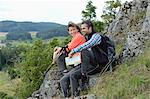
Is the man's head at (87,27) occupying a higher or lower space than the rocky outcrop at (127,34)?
higher

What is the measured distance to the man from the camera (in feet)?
30.1

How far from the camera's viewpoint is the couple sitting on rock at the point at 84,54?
30.2 ft

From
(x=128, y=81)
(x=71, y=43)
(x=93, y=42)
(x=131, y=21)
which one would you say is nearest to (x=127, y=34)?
(x=131, y=21)

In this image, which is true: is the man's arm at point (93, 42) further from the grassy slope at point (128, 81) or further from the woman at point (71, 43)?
the grassy slope at point (128, 81)

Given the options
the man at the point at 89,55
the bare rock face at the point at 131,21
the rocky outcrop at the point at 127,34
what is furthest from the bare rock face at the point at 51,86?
the bare rock face at the point at 131,21

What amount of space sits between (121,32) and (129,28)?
1.01 feet

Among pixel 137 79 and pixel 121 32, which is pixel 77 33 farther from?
pixel 121 32

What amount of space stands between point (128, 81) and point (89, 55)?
1.44m

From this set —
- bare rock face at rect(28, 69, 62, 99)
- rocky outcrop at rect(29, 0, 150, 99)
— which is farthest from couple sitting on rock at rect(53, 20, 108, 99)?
bare rock face at rect(28, 69, 62, 99)

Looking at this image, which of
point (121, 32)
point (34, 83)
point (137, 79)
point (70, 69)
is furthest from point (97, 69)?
point (34, 83)

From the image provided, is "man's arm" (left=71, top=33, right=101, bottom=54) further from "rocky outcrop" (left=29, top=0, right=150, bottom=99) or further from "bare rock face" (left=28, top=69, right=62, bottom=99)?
"bare rock face" (left=28, top=69, right=62, bottom=99)

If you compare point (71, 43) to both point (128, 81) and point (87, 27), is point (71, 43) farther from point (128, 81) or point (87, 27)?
point (128, 81)

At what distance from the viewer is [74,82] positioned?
9.32 meters

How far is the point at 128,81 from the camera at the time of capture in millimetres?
8086
